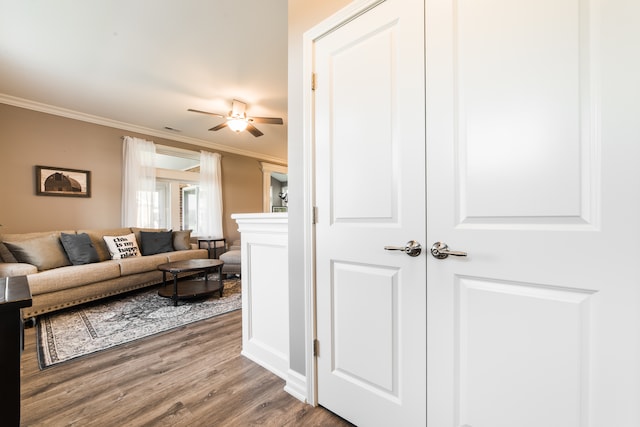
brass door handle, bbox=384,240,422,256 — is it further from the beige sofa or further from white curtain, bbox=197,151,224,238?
white curtain, bbox=197,151,224,238

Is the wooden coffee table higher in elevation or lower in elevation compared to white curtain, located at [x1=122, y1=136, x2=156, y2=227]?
lower

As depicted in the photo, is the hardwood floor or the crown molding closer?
the hardwood floor

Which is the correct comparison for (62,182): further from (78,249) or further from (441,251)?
(441,251)

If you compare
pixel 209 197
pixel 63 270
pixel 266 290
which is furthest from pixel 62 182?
pixel 266 290

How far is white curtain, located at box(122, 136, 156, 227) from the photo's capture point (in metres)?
4.58

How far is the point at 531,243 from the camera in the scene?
36.7 inches

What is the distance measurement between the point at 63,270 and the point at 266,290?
8.94 feet

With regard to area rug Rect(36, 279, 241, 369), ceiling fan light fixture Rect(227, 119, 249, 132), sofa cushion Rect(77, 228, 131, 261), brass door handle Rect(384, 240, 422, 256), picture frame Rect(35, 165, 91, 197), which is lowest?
area rug Rect(36, 279, 241, 369)

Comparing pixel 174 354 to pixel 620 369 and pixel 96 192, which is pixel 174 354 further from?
pixel 96 192

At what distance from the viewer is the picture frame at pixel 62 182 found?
151 inches

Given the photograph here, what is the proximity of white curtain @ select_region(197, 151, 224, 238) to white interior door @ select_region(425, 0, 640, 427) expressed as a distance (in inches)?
210

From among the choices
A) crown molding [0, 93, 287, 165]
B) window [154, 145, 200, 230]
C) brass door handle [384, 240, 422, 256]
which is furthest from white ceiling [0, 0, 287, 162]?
brass door handle [384, 240, 422, 256]

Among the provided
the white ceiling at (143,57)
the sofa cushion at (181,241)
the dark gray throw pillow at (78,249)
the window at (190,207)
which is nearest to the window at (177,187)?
the window at (190,207)

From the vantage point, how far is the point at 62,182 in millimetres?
4023
